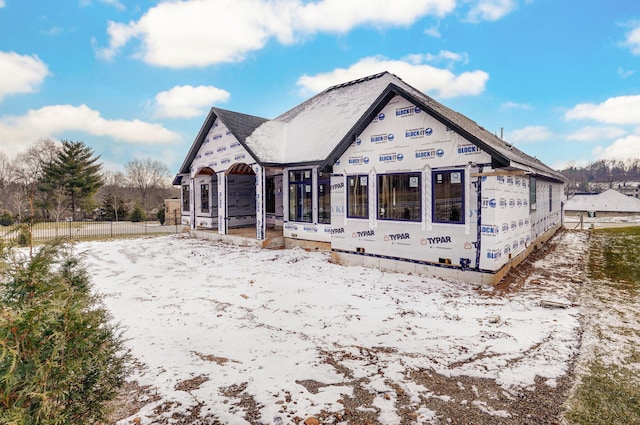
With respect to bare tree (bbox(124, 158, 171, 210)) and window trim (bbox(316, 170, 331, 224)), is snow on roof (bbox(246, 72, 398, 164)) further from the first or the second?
bare tree (bbox(124, 158, 171, 210))

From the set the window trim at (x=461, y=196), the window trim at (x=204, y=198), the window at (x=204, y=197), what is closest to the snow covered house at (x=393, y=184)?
Answer: the window trim at (x=461, y=196)

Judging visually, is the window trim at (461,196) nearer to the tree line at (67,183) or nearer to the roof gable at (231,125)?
the roof gable at (231,125)

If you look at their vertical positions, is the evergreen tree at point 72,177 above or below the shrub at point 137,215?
above

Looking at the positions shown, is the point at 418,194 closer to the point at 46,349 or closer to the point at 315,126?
the point at 315,126

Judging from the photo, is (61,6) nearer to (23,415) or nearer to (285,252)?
(285,252)

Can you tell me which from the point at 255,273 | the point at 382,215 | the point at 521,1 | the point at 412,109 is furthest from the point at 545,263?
the point at 255,273

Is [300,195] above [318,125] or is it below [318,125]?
below

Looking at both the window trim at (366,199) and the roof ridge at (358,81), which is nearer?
the window trim at (366,199)

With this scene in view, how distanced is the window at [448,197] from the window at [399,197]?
507mm

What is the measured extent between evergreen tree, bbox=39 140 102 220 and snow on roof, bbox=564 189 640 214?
70704 mm

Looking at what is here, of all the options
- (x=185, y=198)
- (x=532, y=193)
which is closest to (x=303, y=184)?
(x=532, y=193)

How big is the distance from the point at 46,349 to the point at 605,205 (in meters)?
66.3

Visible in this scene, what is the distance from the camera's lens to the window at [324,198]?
13.3m

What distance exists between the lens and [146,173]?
61438 mm
